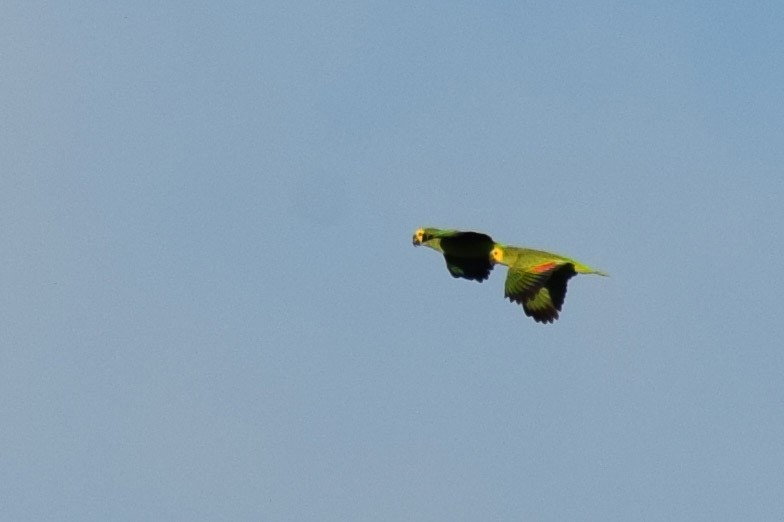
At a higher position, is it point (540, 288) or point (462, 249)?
point (462, 249)

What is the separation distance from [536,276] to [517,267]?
49 cm

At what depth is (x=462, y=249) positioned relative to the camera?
279ft

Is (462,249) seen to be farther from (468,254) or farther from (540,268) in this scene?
(540,268)

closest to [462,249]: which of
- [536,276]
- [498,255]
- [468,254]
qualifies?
[468,254]

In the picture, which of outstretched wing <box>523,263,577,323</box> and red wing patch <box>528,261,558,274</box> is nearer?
red wing patch <box>528,261,558,274</box>

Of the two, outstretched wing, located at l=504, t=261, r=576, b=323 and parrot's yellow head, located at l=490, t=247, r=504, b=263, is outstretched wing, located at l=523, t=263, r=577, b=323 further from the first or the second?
parrot's yellow head, located at l=490, t=247, r=504, b=263

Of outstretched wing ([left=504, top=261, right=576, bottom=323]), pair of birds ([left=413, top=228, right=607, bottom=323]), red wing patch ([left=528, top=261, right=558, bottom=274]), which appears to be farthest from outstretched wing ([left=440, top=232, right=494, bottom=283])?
red wing patch ([left=528, top=261, right=558, bottom=274])

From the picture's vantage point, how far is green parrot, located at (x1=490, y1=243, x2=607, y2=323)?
84062 mm

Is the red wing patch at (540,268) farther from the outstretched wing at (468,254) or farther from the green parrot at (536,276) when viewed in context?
the outstretched wing at (468,254)

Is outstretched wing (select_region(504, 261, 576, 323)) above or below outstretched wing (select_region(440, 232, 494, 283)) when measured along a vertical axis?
below

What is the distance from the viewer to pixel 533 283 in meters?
84.1

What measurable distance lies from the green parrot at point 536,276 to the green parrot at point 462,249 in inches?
14.0

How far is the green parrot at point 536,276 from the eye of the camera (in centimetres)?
8406

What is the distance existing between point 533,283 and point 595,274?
5.01 ft
